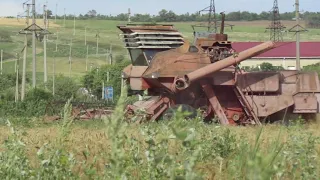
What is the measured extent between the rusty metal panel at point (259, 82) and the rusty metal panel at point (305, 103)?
0.77 metres

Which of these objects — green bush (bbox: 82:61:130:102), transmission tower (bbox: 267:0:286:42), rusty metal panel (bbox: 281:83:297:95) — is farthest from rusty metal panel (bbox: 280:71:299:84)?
green bush (bbox: 82:61:130:102)

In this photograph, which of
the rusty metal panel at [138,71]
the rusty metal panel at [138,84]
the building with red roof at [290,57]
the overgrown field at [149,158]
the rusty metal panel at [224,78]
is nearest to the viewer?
the overgrown field at [149,158]

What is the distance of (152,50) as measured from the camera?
914 inches

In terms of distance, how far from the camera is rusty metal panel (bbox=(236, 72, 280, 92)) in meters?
21.8

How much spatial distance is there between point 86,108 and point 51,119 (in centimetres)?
243

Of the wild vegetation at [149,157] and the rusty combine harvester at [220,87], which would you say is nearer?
the wild vegetation at [149,157]

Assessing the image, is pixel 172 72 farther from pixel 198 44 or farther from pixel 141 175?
pixel 141 175

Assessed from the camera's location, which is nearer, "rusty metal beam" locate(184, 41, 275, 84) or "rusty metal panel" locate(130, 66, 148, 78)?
"rusty metal beam" locate(184, 41, 275, 84)

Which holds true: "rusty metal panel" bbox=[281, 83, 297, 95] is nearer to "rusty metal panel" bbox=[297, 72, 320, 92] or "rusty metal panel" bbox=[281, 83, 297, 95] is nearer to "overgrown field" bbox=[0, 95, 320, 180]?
"rusty metal panel" bbox=[297, 72, 320, 92]

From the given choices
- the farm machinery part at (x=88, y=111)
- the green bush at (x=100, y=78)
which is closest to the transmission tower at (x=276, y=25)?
the green bush at (x=100, y=78)

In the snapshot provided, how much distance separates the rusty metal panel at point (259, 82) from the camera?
71.4 ft

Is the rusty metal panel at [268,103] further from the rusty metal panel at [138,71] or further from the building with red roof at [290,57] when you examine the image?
the building with red roof at [290,57]

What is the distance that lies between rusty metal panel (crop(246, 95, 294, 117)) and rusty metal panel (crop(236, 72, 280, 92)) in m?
0.28

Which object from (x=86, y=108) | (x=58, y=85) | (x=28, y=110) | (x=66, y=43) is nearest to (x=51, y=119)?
(x=86, y=108)
